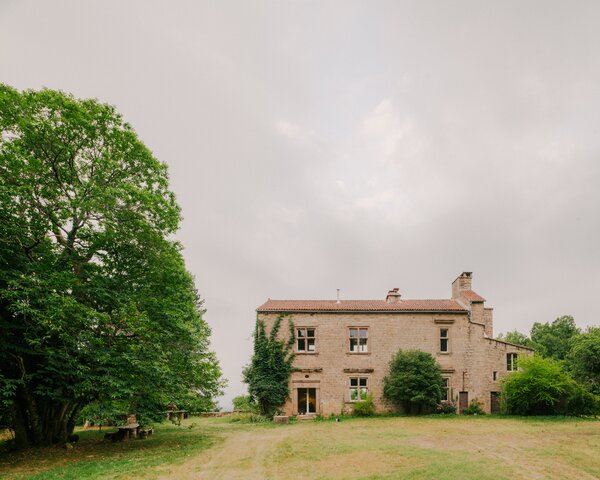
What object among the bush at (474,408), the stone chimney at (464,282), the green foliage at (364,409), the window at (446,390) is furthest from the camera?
the stone chimney at (464,282)

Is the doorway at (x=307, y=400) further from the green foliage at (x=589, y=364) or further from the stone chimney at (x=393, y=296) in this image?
the green foliage at (x=589, y=364)

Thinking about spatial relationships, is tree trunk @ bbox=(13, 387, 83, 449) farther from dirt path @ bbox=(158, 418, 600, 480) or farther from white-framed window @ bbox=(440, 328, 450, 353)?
white-framed window @ bbox=(440, 328, 450, 353)

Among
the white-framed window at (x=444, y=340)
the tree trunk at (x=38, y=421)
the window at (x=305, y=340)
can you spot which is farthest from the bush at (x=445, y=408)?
the tree trunk at (x=38, y=421)

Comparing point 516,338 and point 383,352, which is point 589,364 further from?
point 516,338

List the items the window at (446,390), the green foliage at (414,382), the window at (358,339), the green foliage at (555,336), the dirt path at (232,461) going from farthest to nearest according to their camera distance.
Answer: the green foliage at (555,336)
the window at (358,339)
the window at (446,390)
the green foliage at (414,382)
the dirt path at (232,461)

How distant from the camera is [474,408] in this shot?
26750 millimetres

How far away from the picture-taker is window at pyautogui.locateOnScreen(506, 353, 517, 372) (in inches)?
1099

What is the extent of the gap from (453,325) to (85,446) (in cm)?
2301

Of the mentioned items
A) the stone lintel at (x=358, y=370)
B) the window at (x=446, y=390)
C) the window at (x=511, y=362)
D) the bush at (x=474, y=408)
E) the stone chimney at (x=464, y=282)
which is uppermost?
the stone chimney at (x=464, y=282)

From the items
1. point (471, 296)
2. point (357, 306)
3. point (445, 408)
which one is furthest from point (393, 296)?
point (445, 408)

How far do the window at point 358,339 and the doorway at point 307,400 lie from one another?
13.0ft

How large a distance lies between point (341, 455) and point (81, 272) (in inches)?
452

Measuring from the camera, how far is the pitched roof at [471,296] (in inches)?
1141

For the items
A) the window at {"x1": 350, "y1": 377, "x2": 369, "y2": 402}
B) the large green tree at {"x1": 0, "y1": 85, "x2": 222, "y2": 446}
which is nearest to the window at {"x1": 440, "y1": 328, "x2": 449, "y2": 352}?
the window at {"x1": 350, "y1": 377, "x2": 369, "y2": 402}
